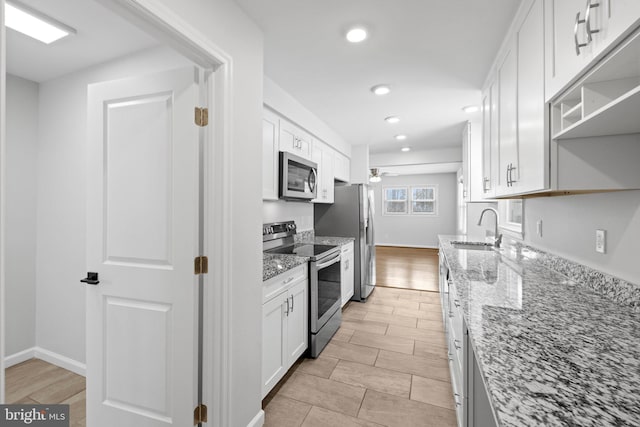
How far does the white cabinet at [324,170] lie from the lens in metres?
3.67

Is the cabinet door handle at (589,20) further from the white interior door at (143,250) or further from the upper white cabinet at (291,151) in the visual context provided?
the upper white cabinet at (291,151)

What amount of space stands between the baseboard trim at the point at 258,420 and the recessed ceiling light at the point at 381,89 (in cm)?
276

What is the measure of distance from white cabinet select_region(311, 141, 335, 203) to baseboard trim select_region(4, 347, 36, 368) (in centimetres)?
301

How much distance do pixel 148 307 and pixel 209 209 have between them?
642 mm

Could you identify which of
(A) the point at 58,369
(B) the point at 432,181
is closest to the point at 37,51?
(A) the point at 58,369

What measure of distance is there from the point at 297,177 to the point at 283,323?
4.81 ft

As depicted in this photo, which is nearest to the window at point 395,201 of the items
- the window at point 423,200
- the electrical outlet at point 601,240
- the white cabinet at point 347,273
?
the window at point 423,200

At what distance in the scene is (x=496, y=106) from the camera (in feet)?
7.16

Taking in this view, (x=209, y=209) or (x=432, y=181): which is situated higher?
(x=432, y=181)

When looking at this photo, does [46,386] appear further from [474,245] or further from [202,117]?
[474,245]

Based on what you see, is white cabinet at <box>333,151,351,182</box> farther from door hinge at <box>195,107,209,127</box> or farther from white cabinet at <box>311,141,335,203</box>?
door hinge at <box>195,107,209,127</box>

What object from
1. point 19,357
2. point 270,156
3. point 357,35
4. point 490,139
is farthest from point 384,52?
point 19,357

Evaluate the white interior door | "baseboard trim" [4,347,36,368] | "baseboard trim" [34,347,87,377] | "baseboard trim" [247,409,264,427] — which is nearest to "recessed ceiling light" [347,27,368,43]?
the white interior door

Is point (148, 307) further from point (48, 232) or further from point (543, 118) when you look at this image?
point (543, 118)
